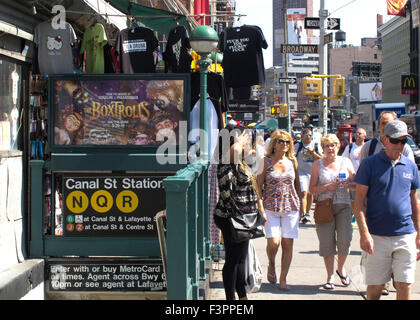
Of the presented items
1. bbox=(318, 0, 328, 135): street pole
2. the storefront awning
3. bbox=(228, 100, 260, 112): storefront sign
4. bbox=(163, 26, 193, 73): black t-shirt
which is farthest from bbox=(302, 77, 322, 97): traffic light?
bbox=(163, 26, 193, 73): black t-shirt

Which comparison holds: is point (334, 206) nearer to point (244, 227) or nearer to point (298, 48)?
point (244, 227)

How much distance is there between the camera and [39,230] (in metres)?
6.29

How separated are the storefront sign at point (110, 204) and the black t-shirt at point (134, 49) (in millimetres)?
2078

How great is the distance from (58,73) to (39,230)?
1.72 meters

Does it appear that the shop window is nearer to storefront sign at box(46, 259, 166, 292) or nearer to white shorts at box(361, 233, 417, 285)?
storefront sign at box(46, 259, 166, 292)

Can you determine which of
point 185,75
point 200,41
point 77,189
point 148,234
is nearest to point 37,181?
point 77,189

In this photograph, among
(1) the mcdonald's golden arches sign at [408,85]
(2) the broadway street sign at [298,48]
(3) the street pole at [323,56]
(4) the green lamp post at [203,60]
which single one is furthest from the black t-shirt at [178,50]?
(1) the mcdonald's golden arches sign at [408,85]

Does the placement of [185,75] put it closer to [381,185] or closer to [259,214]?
[259,214]

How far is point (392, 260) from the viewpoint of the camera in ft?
17.8

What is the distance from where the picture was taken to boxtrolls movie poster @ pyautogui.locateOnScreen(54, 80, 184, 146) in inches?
251

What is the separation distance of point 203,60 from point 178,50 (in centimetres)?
106

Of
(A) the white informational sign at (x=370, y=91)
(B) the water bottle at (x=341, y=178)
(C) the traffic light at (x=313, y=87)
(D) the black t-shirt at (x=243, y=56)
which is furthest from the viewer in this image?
(A) the white informational sign at (x=370, y=91)

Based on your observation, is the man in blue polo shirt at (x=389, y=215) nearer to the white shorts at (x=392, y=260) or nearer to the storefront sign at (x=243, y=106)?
the white shorts at (x=392, y=260)

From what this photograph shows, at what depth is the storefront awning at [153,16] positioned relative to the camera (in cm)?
794
